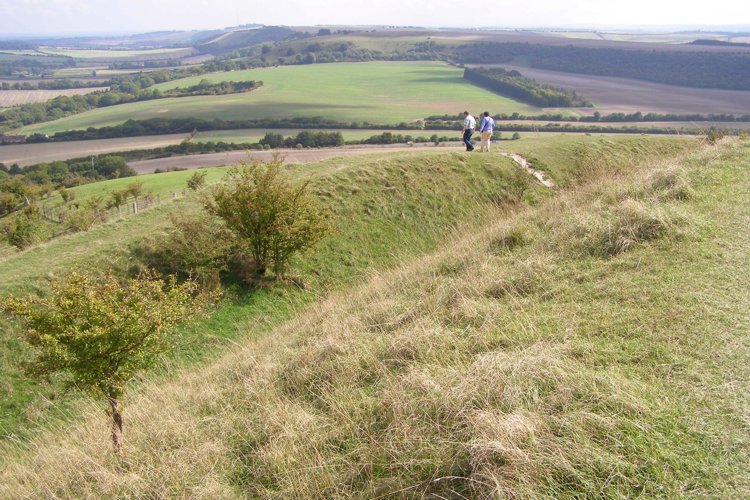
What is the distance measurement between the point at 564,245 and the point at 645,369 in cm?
421

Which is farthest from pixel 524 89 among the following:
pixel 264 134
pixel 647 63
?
pixel 264 134

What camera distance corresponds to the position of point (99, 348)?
5.83 metres

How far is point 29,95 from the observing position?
134 metres

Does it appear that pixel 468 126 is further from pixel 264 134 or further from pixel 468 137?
pixel 264 134

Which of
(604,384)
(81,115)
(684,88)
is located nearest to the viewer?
(604,384)

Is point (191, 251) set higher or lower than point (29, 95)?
lower

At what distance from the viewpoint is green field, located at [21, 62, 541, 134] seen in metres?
87.4

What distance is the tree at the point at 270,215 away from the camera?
15.0m

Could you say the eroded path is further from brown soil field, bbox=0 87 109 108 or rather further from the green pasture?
brown soil field, bbox=0 87 109 108

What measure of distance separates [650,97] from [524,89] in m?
23.4

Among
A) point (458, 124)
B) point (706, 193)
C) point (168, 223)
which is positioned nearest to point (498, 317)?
point (706, 193)

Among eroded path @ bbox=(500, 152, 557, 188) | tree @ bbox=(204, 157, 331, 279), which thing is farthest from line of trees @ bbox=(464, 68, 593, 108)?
tree @ bbox=(204, 157, 331, 279)

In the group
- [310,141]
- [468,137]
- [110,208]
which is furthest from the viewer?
[310,141]

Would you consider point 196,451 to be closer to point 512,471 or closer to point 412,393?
point 412,393
